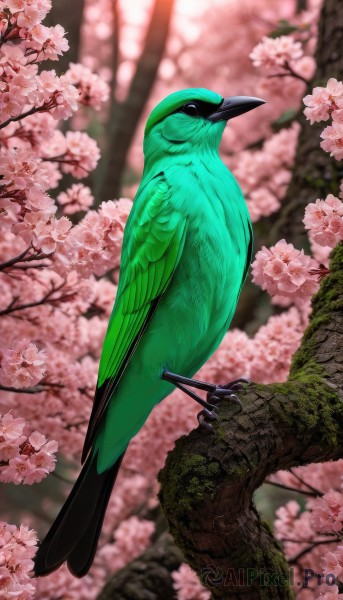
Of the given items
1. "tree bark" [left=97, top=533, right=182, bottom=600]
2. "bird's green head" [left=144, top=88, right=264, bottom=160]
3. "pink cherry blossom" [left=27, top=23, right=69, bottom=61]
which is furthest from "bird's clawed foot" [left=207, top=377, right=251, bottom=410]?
"tree bark" [left=97, top=533, right=182, bottom=600]

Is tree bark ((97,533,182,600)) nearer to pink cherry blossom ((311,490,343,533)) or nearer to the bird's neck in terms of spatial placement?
pink cherry blossom ((311,490,343,533))

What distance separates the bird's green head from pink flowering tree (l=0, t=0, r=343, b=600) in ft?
1.01

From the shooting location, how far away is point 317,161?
4.09 m

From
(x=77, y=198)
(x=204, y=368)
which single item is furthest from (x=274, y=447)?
(x=77, y=198)

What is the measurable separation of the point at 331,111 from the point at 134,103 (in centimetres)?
268

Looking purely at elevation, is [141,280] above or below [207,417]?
above

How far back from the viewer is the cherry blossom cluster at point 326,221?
2.54 m

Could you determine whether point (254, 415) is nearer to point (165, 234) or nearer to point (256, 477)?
point (256, 477)

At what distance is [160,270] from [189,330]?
0.22m

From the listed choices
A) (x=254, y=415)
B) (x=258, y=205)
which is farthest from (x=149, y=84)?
(x=254, y=415)

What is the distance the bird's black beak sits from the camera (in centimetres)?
279

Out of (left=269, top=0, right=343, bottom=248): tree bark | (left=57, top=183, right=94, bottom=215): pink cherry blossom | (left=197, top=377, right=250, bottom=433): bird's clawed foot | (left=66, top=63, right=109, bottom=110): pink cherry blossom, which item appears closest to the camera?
(left=197, top=377, right=250, bottom=433): bird's clawed foot

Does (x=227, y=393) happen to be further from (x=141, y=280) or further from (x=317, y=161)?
(x=317, y=161)

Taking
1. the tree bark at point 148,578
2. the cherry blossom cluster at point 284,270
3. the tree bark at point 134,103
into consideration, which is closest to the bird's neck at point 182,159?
the cherry blossom cluster at point 284,270
